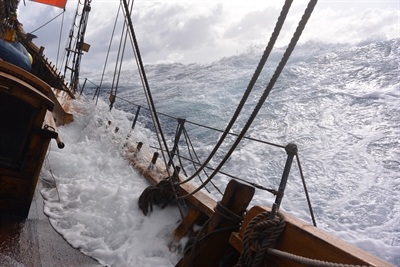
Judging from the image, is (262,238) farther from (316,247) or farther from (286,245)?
(316,247)

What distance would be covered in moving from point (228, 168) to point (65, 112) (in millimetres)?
4243

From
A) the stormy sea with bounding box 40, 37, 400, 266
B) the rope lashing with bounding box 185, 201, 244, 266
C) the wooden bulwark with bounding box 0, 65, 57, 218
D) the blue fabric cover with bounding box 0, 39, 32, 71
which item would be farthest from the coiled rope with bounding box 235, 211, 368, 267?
the blue fabric cover with bounding box 0, 39, 32, 71

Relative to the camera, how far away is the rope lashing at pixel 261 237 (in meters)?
1.39

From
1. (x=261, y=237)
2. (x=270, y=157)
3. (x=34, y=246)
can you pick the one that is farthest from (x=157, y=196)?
(x=270, y=157)

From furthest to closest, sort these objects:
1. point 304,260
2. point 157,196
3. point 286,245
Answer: point 157,196 → point 286,245 → point 304,260

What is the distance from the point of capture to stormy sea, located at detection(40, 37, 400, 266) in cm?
297

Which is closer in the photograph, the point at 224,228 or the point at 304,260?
the point at 304,260

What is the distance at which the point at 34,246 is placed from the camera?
236 centimetres

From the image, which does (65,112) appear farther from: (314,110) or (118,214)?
(314,110)

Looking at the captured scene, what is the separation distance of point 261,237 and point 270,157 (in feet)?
24.0

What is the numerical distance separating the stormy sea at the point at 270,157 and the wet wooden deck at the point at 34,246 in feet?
0.38

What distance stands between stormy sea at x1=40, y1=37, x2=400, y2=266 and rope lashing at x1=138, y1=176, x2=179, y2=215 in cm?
8

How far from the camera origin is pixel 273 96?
15.1 m

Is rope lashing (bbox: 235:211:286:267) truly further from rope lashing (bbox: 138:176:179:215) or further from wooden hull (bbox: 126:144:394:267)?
rope lashing (bbox: 138:176:179:215)
